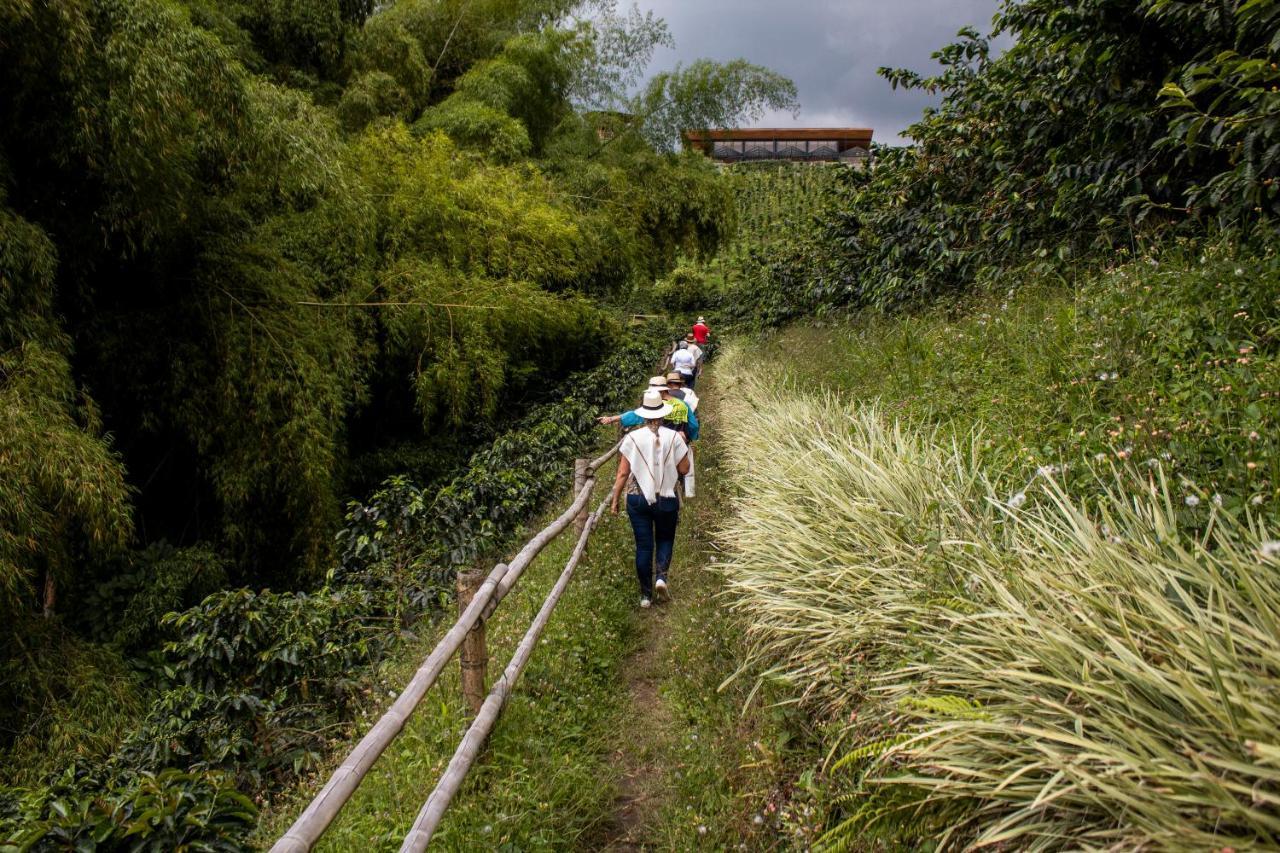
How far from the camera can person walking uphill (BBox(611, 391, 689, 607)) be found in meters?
4.22

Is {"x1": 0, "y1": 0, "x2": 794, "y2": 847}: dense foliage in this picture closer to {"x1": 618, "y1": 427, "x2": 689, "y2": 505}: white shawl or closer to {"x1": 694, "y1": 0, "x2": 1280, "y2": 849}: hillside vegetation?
{"x1": 618, "y1": 427, "x2": 689, "y2": 505}: white shawl

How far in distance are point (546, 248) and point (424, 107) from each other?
377 cm

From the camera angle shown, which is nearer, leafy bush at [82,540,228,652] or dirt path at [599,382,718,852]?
dirt path at [599,382,718,852]

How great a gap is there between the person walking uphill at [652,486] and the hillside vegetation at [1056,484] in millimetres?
459

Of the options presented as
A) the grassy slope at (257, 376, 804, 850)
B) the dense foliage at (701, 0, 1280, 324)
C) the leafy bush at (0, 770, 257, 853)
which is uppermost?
the dense foliage at (701, 0, 1280, 324)

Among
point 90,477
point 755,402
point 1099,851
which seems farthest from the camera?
point 755,402

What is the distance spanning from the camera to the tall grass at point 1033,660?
132 cm

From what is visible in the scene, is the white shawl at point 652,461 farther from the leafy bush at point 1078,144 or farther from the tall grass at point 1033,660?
the leafy bush at point 1078,144

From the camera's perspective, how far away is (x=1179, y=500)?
233cm

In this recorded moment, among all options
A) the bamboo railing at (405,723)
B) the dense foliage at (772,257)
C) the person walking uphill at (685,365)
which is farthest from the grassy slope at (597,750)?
the dense foliage at (772,257)

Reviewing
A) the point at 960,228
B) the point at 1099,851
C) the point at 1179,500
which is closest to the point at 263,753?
the point at 1099,851

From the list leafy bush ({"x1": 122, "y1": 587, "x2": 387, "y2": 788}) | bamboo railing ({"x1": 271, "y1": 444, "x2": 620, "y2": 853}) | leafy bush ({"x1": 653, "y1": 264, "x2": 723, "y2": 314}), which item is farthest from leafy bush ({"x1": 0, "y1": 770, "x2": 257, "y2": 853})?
leafy bush ({"x1": 653, "y1": 264, "x2": 723, "y2": 314})

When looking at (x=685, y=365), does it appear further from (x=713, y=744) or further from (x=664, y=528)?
(x=713, y=744)

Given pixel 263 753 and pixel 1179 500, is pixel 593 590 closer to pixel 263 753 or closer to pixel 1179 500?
pixel 263 753
